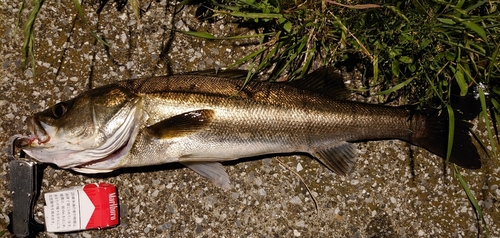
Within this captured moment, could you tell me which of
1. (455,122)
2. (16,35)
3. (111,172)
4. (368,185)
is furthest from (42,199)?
(455,122)

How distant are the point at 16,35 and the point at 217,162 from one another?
1.86m

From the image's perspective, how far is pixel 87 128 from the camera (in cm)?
278

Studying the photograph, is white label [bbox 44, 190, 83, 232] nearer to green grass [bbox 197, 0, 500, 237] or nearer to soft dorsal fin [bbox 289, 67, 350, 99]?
green grass [bbox 197, 0, 500, 237]

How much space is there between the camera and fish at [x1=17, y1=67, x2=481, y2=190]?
2801 mm

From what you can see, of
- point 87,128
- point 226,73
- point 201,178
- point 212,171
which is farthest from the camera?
point 201,178

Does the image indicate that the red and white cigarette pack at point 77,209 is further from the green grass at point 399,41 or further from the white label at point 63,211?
the green grass at point 399,41

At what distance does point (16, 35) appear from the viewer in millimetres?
3309

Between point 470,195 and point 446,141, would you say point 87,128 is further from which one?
point 470,195

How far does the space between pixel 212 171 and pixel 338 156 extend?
3.15 feet

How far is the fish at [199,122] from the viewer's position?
280 centimetres

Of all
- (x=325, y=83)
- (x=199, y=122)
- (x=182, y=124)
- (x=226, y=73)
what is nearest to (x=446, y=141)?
(x=325, y=83)

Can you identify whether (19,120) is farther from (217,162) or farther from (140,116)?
(217,162)

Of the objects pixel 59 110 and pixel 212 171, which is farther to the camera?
pixel 212 171

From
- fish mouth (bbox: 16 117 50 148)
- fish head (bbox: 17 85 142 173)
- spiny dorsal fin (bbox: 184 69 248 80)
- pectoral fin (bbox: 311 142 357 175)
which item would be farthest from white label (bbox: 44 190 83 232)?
pectoral fin (bbox: 311 142 357 175)
